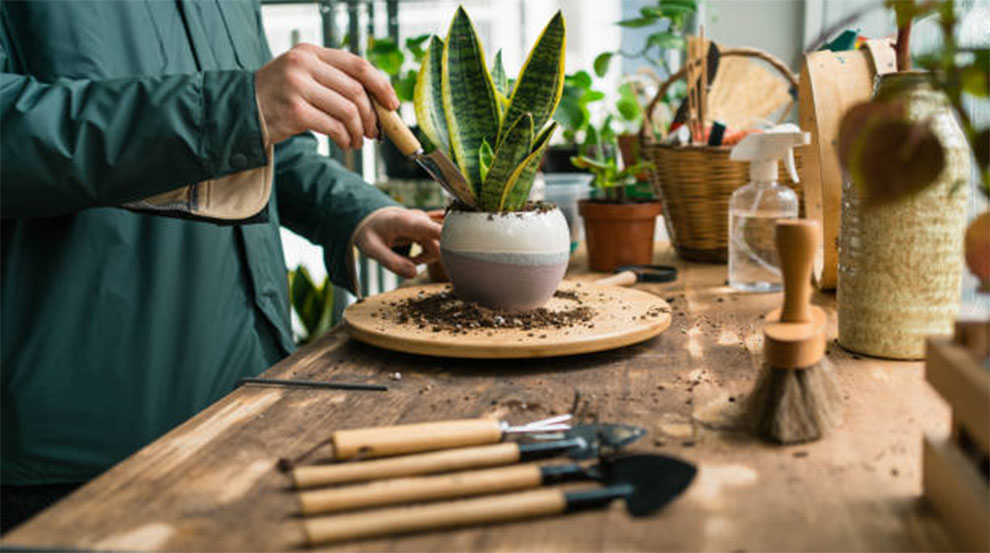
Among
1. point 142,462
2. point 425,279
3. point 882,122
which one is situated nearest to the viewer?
point 882,122

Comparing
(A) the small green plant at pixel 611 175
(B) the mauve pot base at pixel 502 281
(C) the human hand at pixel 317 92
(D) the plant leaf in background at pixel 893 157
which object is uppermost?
(C) the human hand at pixel 317 92

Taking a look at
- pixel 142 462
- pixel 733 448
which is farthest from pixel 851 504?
pixel 142 462

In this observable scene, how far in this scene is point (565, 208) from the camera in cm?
178

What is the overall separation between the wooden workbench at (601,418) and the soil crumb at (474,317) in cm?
5

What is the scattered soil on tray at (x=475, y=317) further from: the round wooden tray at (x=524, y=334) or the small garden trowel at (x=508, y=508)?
the small garden trowel at (x=508, y=508)

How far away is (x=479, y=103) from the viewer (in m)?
1.13

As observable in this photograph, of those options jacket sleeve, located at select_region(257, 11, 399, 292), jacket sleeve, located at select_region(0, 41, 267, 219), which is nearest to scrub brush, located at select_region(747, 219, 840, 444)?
jacket sleeve, located at select_region(0, 41, 267, 219)

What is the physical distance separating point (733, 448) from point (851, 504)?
0.12 meters

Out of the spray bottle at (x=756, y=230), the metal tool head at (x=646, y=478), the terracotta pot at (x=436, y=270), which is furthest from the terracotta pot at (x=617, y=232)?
the metal tool head at (x=646, y=478)

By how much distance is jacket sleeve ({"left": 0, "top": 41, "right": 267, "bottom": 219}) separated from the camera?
973 mm

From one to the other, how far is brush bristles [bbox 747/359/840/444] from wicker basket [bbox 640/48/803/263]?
90 cm

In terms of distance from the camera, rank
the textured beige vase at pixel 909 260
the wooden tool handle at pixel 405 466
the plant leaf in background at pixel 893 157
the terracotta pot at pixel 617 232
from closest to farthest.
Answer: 1. the plant leaf in background at pixel 893 157
2. the wooden tool handle at pixel 405 466
3. the textured beige vase at pixel 909 260
4. the terracotta pot at pixel 617 232

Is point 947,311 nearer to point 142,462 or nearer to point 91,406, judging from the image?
point 142,462

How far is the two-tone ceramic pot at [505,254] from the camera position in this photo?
105 cm
